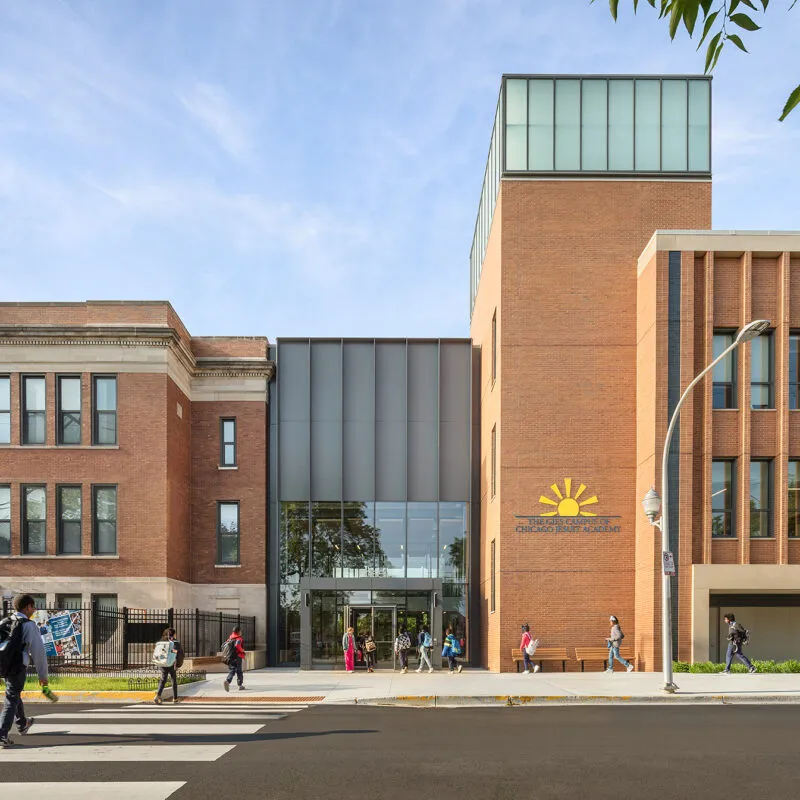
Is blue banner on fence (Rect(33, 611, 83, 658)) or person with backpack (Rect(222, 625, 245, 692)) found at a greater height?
person with backpack (Rect(222, 625, 245, 692))

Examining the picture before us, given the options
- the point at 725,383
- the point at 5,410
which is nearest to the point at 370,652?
the point at 725,383

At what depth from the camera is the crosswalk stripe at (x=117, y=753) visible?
39.1ft

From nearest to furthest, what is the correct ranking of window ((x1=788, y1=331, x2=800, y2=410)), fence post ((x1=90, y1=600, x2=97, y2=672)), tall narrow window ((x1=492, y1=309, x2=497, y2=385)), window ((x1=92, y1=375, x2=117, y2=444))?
fence post ((x1=90, y1=600, x2=97, y2=672)), window ((x1=788, y1=331, x2=800, y2=410)), tall narrow window ((x1=492, y1=309, x2=497, y2=385)), window ((x1=92, y1=375, x2=117, y2=444))

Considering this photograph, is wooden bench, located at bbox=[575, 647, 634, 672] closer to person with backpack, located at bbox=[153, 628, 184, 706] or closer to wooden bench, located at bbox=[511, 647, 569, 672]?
wooden bench, located at bbox=[511, 647, 569, 672]

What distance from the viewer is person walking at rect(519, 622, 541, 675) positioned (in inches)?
1201

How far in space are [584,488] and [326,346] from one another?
42.2ft

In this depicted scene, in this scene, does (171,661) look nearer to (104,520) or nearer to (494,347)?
(104,520)

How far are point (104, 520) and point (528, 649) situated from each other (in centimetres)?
1532

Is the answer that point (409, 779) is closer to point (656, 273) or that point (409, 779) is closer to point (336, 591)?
point (656, 273)

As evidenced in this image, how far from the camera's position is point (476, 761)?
11.9 metres

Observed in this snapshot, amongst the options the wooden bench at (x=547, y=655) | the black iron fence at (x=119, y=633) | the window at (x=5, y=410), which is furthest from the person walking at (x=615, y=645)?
the window at (x=5, y=410)

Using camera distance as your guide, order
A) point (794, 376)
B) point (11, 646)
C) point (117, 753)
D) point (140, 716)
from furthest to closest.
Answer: point (794, 376), point (140, 716), point (11, 646), point (117, 753)

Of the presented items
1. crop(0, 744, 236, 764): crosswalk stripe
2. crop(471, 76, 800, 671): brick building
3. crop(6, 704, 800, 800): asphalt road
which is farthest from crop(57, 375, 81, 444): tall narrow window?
crop(0, 744, 236, 764): crosswalk stripe

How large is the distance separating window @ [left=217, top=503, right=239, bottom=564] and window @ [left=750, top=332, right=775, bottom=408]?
19.8 metres
